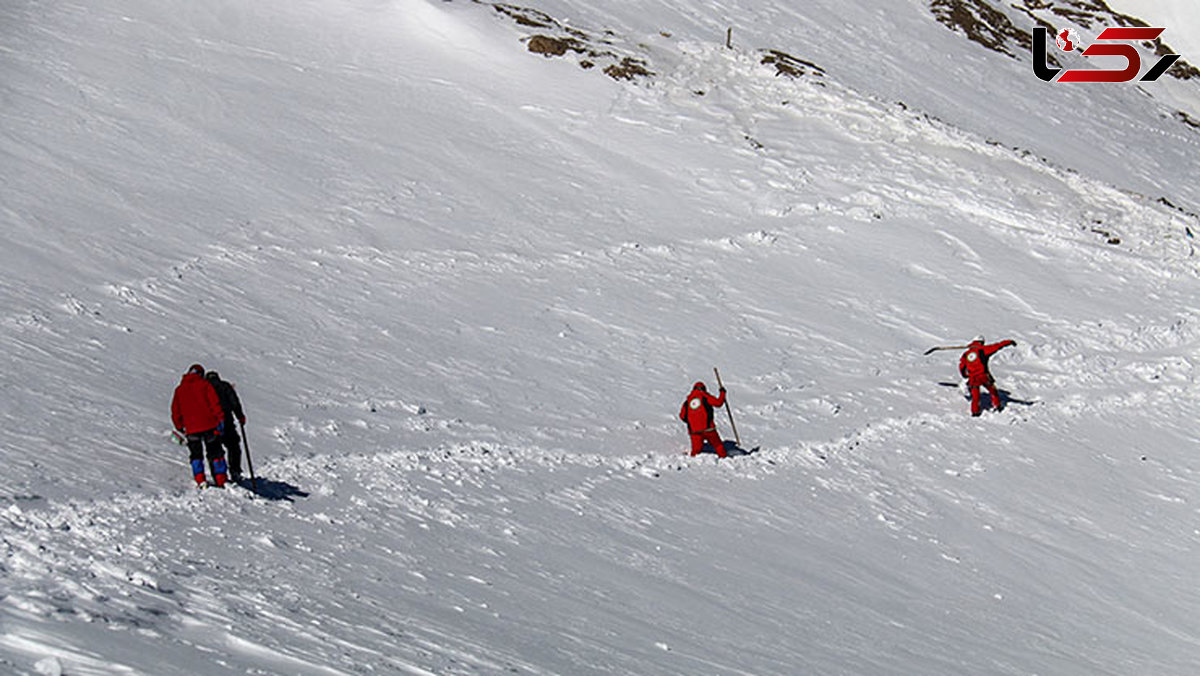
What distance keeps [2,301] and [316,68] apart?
1475cm

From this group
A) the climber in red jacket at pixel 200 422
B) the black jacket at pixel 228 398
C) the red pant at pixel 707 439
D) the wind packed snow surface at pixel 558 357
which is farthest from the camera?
the red pant at pixel 707 439

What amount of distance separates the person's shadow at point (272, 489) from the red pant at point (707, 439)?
525 cm

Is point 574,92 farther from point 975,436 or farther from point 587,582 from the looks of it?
point 587,582

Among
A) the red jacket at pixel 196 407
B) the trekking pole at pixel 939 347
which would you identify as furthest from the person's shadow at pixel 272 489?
the trekking pole at pixel 939 347

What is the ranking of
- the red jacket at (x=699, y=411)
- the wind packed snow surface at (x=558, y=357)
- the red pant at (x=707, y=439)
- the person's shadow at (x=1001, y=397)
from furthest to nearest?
1. the person's shadow at (x=1001, y=397)
2. the red pant at (x=707, y=439)
3. the red jacket at (x=699, y=411)
4. the wind packed snow surface at (x=558, y=357)

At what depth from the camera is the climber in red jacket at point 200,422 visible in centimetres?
1194

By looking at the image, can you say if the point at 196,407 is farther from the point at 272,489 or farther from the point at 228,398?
the point at 272,489

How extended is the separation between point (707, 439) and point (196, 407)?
6.42 meters

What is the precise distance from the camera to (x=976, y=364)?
64.4 feet

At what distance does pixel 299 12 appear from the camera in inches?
1282

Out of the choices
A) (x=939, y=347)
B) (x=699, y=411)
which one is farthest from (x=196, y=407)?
(x=939, y=347)

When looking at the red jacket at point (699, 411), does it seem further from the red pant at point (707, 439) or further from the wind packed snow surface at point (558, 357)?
the wind packed snow surface at point (558, 357)

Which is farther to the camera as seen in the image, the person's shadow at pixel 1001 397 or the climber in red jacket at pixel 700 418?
the person's shadow at pixel 1001 397

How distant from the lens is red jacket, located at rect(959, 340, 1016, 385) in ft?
64.4
